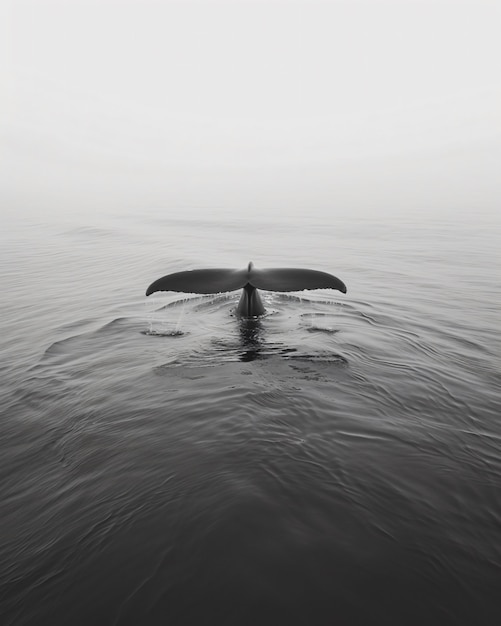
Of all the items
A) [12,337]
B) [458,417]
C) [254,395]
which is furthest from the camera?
[12,337]

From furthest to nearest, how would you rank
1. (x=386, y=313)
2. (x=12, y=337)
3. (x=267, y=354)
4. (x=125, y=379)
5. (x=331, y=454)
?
1. (x=386, y=313)
2. (x=12, y=337)
3. (x=267, y=354)
4. (x=125, y=379)
5. (x=331, y=454)

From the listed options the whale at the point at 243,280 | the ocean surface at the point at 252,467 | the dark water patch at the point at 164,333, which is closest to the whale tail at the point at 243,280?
the whale at the point at 243,280

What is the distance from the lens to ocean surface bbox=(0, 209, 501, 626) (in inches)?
125

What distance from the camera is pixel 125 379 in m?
7.26

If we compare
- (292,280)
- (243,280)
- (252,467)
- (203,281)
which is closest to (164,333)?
(203,281)

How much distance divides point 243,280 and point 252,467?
4.35 m

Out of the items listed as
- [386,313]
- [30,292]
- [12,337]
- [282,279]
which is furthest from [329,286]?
[30,292]

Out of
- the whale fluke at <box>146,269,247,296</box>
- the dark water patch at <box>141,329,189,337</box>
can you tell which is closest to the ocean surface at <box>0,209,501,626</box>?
the dark water patch at <box>141,329,189,337</box>

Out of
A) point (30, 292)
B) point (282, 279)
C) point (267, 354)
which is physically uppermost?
point (282, 279)

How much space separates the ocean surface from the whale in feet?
3.94

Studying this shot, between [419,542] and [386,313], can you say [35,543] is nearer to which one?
[419,542]

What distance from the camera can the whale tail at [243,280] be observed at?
7.79 metres

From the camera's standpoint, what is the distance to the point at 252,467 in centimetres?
455

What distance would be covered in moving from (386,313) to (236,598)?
30.4 feet
